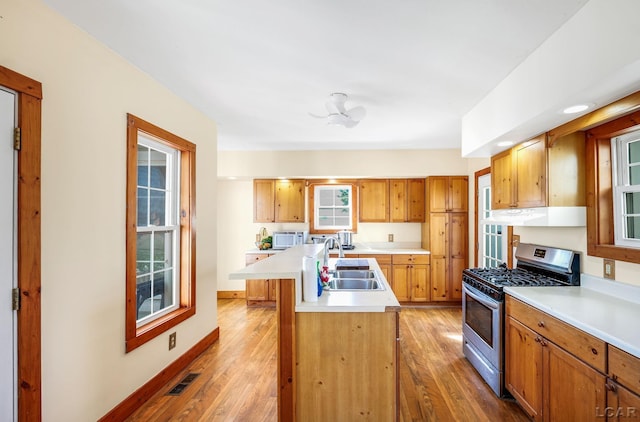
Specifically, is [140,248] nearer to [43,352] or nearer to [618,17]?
[43,352]

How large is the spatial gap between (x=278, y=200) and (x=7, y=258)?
389cm

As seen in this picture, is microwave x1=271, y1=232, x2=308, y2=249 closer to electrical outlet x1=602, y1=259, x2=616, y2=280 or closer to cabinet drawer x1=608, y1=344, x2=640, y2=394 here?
electrical outlet x1=602, y1=259, x2=616, y2=280

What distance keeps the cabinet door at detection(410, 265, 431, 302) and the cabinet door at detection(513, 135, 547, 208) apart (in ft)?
7.73

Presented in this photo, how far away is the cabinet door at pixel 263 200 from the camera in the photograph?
522 cm

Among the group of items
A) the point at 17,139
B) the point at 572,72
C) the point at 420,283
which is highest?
the point at 572,72

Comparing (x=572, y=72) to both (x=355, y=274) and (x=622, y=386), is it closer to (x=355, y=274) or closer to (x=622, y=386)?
(x=622, y=386)

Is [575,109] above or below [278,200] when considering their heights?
above

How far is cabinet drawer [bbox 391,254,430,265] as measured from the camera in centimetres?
483

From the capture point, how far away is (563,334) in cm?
175

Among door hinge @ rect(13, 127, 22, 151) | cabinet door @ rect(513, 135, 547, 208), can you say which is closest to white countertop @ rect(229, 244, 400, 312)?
door hinge @ rect(13, 127, 22, 151)

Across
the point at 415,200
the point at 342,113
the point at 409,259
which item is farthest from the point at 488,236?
the point at 342,113

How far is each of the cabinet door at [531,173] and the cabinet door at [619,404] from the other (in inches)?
52.2

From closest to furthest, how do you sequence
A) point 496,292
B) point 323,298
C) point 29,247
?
point 29,247, point 323,298, point 496,292

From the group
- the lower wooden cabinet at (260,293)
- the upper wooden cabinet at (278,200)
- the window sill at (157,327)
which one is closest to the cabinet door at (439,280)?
the upper wooden cabinet at (278,200)
